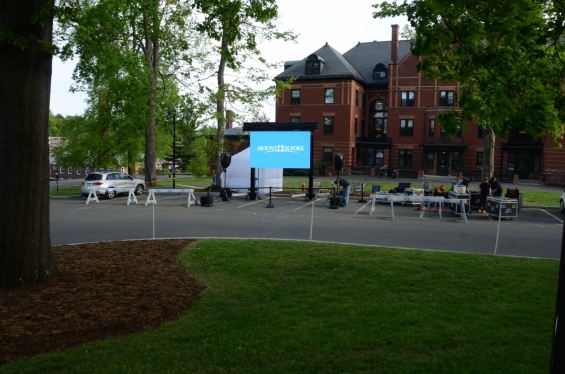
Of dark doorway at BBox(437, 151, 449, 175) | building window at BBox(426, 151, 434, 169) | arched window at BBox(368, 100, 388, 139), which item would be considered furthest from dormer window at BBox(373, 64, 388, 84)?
dark doorway at BBox(437, 151, 449, 175)

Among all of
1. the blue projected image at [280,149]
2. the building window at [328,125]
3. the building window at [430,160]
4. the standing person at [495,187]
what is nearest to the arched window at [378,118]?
the building window at [328,125]

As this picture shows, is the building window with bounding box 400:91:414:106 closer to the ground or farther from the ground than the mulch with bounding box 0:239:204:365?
farther from the ground

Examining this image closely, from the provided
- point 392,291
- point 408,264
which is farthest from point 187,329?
point 408,264

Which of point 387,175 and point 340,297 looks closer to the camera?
point 340,297

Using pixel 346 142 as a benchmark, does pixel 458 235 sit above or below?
below

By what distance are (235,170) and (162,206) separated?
9.33m

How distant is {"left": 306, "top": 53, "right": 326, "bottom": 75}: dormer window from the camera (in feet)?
181

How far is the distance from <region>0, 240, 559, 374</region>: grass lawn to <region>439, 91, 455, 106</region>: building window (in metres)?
45.5

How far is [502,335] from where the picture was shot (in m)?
5.80

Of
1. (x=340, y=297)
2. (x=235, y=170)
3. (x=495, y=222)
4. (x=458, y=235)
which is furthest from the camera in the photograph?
(x=235, y=170)

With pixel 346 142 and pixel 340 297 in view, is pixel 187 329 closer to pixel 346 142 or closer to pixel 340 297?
pixel 340 297

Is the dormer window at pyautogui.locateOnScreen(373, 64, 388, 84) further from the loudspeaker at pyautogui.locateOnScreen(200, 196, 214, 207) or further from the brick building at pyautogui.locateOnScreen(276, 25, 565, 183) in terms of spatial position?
the loudspeaker at pyautogui.locateOnScreen(200, 196, 214, 207)

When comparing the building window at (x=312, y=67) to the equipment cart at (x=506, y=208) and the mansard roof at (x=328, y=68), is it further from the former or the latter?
the equipment cart at (x=506, y=208)

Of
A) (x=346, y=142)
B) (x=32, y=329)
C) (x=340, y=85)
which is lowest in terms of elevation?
(x=32, y=329)
